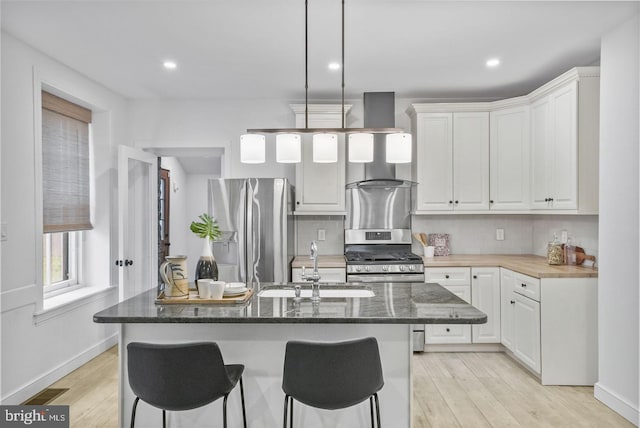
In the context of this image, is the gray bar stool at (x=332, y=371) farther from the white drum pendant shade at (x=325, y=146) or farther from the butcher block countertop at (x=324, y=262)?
the butcher block countertop at (x=324, y=262)

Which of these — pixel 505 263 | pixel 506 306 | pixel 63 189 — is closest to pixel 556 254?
pixel 505 263

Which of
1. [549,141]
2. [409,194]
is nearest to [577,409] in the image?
[549,141]

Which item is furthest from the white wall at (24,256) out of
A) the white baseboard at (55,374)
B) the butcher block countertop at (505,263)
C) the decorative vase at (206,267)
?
the butcher block countertop at (505,263)

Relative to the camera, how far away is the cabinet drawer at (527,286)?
10.9 feet

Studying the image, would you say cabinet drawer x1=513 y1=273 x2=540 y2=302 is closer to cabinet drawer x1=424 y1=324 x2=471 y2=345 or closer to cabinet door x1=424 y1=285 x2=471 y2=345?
cabinet door x1=424 y1=285 x2=471 y2=345

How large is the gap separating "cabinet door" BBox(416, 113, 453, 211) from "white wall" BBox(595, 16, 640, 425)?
1450 millimetres

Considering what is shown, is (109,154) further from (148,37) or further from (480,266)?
(480,266)

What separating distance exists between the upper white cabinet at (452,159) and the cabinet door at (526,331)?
1.09 meters

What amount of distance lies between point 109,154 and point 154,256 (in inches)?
47.5

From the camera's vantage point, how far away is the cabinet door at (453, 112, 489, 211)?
4.23 meters

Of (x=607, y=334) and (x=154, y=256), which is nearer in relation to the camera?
(x=607, y=334)

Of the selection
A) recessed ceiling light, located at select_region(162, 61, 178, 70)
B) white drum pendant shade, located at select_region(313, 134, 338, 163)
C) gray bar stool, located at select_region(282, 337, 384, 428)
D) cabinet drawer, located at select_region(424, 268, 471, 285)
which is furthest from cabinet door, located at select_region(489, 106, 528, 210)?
recessed ceiling light, located at select_region(162, 61, 178, 70)

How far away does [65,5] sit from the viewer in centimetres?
256

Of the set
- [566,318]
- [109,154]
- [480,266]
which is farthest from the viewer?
[109,154]
